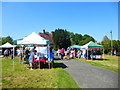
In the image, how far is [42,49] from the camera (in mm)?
15297

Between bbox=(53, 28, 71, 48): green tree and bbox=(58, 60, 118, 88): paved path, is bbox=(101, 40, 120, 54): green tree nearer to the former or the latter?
bbox=(53, 28, 71, 48): green tree

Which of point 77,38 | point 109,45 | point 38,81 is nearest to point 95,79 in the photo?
point 38,81

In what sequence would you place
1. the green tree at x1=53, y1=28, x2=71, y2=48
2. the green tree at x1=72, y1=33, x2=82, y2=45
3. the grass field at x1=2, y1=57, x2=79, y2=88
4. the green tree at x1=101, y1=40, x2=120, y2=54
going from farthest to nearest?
the green tree at x1=72, y1=33, x2=82, y2=45, the green tree at x1=53, y1=28, x2=71, y2=48, the green tree at x1=101, y1=40, x2=120, y2=54, the grass field at x1=2, y1=57, x2=79, y2=88

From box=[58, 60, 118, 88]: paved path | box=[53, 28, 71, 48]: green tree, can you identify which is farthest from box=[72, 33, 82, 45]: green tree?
box=[58, 60, 118, 88]: paved path

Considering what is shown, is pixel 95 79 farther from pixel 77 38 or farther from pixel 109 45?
pixel 77 38

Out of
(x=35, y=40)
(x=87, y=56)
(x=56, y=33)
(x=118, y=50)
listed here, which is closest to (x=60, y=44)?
(x=56, y=33)

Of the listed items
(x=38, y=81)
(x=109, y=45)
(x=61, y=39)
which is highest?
(x=61, y=39)

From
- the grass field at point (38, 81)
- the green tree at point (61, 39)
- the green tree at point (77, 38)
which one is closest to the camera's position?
the grass field at point (38, 81)

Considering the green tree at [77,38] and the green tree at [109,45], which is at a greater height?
the green tree at [77,38]

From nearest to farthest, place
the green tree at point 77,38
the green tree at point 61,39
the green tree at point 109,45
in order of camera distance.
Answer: the green tree at point 109,45
the green tree at point 61,39
the green tree at point 77,38

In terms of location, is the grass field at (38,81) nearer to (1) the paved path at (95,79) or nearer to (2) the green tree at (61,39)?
(1) the paved path at (95,79)

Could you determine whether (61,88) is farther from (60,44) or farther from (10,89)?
(60,44)

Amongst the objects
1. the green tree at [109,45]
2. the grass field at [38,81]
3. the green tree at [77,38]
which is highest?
the green tree at [77,38]

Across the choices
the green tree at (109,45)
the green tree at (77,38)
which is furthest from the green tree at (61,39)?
the green tree at (77,38)
